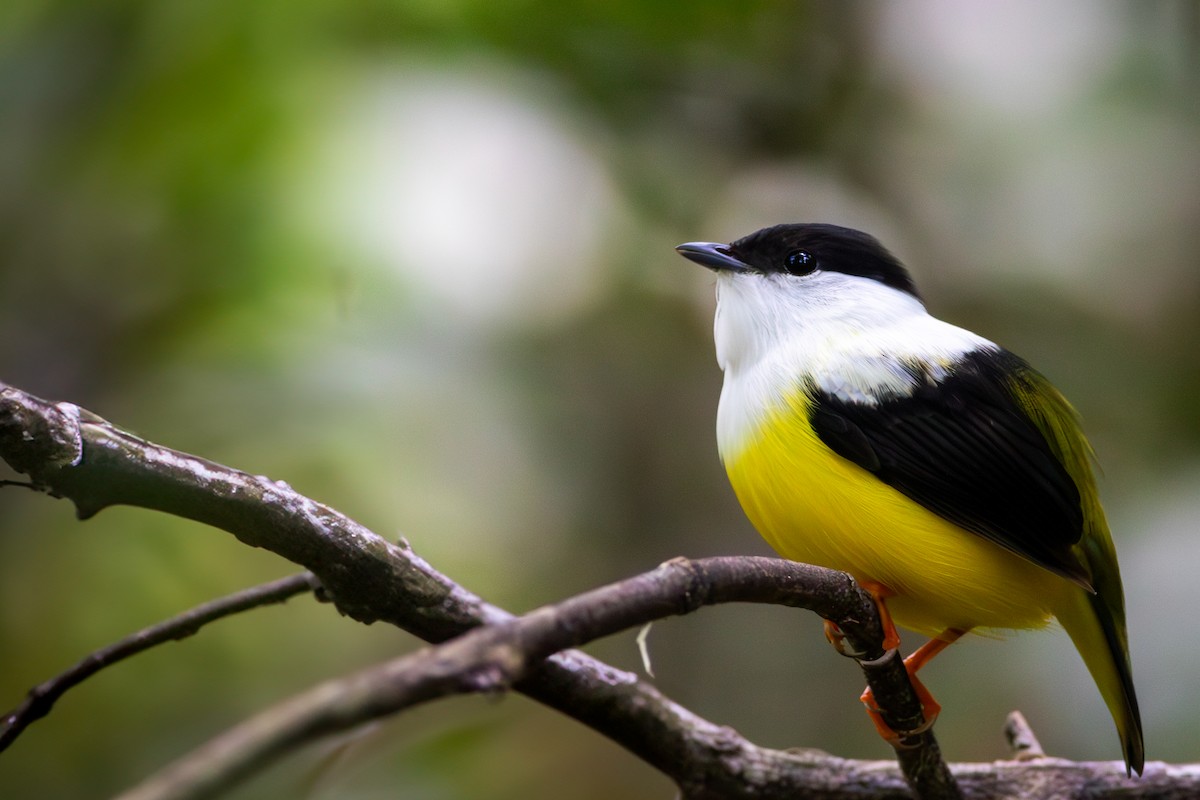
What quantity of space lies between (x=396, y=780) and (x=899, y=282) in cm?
173

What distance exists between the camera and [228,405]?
131 inches

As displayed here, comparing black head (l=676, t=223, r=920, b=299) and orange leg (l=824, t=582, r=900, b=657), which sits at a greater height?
black head (l=676, t=223, r=920, b=299)

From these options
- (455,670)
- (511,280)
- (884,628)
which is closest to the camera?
(455,670)

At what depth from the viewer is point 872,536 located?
2203mm

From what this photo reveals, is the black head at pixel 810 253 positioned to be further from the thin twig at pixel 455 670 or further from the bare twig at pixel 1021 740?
the thin twig at pixel 455 670

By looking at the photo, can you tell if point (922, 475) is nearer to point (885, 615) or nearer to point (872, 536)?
point (872, 536)

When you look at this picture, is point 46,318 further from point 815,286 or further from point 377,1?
point 815,286

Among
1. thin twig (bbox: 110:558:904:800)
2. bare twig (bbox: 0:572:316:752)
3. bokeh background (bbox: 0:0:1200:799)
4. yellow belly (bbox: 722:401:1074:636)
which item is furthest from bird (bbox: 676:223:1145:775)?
bare twig (bbox: 0:572:316:752)

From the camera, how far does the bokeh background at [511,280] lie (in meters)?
3.11

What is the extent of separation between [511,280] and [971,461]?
5.09 feet

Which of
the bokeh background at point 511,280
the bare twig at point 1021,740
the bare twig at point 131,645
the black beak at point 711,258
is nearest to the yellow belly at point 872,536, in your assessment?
the bare twig at point 1021,740

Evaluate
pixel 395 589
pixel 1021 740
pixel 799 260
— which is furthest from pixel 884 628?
pixel 799 260

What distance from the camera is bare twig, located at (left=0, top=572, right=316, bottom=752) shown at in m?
1.54

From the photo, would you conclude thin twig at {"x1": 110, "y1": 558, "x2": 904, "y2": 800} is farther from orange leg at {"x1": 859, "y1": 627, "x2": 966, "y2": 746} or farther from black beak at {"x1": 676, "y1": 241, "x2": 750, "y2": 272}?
black beak at {"x1": 676, "y1": 241, "x2": 750, "y2": 272}
